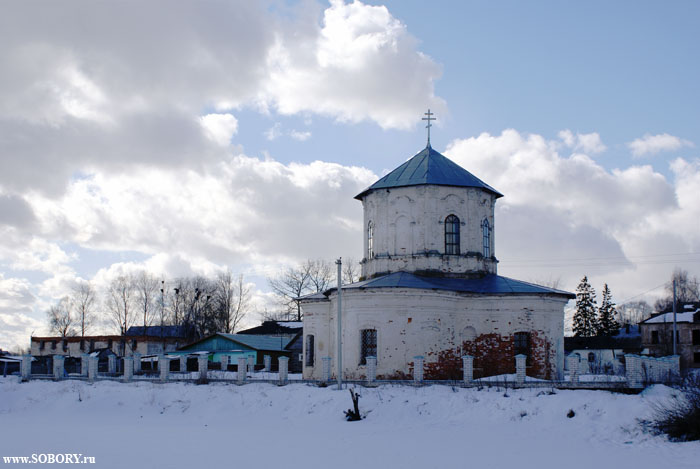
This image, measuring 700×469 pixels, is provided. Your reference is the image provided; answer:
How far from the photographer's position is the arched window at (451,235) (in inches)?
1188

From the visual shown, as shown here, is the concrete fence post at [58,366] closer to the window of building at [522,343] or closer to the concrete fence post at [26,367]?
the concrete fence post at [26,367]

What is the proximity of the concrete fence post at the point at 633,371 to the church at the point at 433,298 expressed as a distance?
18.3ft

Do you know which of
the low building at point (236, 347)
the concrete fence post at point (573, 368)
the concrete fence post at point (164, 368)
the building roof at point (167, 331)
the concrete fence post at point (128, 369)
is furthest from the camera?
the building roof at point (167, 331)

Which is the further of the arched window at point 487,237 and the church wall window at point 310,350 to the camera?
the church wall window at point 310,350

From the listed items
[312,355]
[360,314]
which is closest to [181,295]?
[312,355]

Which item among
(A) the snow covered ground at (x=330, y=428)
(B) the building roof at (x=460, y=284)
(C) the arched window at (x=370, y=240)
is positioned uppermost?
(C) the arched window at (x=370, y=240)

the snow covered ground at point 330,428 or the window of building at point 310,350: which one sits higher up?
the window of building at point 310,350

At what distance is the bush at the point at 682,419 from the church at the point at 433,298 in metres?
9.33

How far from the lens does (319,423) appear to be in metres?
21.9

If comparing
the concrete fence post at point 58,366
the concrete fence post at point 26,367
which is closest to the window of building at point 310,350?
the concrete fence post at point 58,366

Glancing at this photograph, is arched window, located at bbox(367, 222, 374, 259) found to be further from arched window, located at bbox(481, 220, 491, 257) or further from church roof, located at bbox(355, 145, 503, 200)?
arched window, located at bbox(481, 220, 491, 257)

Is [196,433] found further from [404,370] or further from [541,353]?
[541,353]

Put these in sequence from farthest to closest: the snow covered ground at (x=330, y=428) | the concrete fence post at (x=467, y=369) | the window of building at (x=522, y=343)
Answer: the window of building at (x=522, y=343) < the concrete fence post at (x=467, y=369) < the snow covered ground at (x=330, y=428)

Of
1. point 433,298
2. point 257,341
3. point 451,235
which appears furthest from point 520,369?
point 257,341
